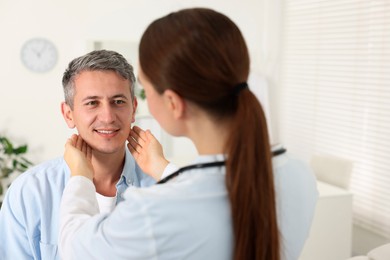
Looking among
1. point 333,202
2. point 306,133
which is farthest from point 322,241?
point 306,133

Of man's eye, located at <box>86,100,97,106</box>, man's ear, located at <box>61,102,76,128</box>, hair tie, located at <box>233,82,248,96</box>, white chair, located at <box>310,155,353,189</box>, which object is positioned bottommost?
white chair, located at <box>310,155,353,189</box>

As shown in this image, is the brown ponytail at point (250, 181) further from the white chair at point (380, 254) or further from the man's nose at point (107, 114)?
the white chair at point (380, 254)

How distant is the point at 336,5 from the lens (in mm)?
4375

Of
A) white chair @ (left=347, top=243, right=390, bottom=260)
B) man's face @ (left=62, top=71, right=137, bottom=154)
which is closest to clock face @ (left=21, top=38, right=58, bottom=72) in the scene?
man's face @ (left=62, top=71, right=137, bottom=154)

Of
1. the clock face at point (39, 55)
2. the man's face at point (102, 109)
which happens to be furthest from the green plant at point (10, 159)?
the man's face at point (102, 109)

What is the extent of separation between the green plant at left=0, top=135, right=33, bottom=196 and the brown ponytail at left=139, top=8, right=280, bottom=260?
11.9 feet

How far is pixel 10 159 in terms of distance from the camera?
4.43 m

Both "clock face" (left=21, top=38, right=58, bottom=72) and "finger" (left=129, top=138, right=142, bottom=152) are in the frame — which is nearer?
"finger" (left=129, top=138, right=142, bottom=152)

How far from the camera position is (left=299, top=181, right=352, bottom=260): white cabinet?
3.31 metres

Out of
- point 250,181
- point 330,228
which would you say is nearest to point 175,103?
point 250,181

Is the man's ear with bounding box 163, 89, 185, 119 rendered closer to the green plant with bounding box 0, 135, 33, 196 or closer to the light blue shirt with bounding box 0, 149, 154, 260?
the light blue shirt with bounding box 0, 149, 154, 260

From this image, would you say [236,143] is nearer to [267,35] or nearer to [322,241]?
[322,241]

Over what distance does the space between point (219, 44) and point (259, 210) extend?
337mm

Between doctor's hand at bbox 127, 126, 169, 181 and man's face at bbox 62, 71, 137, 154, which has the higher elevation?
man's face at bbox 62, 71, 137, 154
